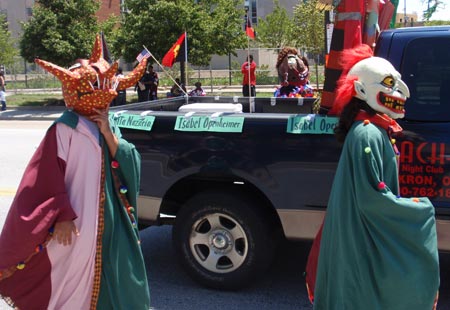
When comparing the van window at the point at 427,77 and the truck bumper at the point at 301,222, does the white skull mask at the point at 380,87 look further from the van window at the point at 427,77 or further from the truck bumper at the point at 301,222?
the truck bumper at the point at 301,222

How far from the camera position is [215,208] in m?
4.16

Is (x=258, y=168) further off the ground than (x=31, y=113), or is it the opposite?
(x=258, y=168)

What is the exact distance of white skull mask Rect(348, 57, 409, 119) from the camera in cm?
277

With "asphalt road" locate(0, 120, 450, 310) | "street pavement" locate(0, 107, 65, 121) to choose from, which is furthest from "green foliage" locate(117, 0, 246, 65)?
"asphalt road" locate(0, 120, 450, 310)

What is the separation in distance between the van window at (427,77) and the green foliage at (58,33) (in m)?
17.5

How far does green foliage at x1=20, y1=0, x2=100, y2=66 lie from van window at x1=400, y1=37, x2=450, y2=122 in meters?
17.5

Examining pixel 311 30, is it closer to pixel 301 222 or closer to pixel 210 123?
pixel 210 123

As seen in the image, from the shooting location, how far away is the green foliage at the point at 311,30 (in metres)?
17.8

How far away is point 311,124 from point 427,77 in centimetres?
82

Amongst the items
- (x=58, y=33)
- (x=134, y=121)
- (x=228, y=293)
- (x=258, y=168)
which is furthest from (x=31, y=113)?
(x=258, y=168)

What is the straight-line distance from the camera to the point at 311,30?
18.5 metres

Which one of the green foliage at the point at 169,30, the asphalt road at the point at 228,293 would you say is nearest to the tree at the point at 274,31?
the green foliage at the point at 169,30

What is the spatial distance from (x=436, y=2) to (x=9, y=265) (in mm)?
17792

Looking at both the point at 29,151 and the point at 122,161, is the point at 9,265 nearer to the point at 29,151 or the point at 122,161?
the point at 122,161
